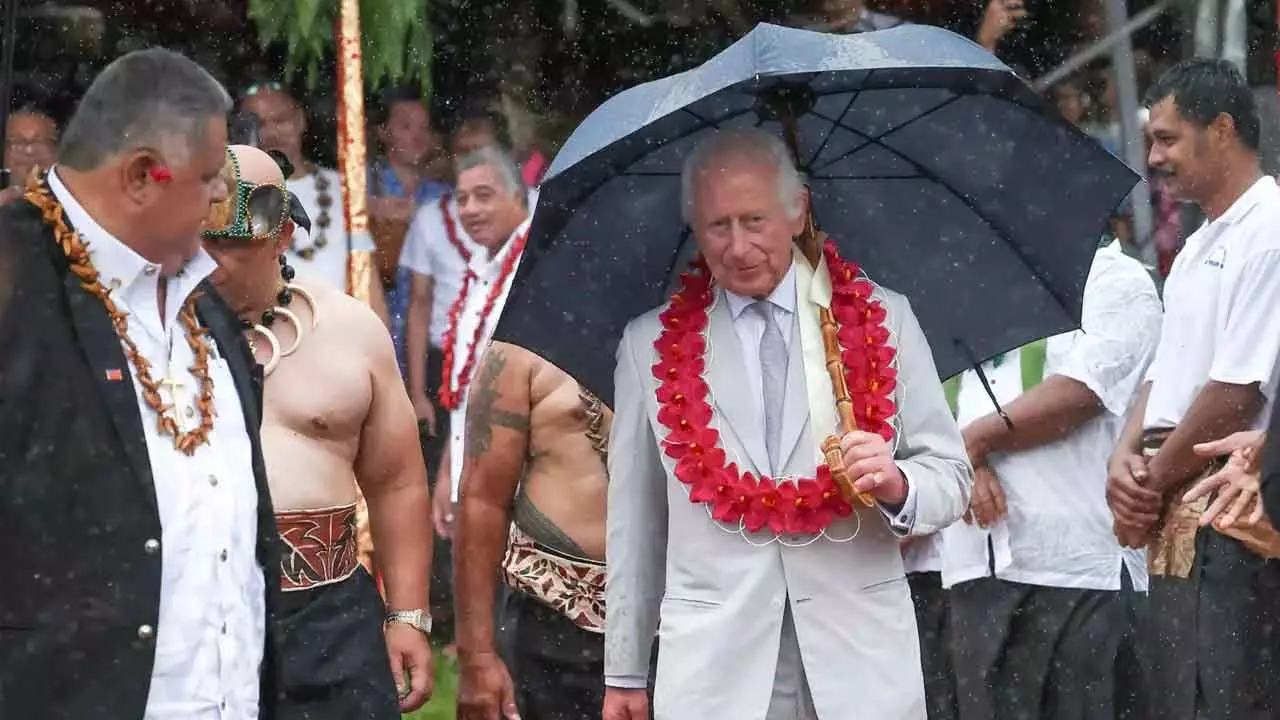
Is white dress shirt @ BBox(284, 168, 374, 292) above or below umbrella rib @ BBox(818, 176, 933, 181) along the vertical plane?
above

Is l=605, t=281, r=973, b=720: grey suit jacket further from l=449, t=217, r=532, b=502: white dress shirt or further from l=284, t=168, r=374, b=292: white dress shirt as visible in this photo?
l=284, t=168, r=374, b=292: white dress shirt

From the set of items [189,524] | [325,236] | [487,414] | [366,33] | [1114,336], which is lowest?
[189,524]

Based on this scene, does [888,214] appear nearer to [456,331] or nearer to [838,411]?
[838,411]

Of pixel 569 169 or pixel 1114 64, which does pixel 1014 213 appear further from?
pixel 1114 64

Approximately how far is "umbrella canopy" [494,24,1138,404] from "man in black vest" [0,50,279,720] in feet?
4.75

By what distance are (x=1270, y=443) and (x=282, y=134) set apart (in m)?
6.96

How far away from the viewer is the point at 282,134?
1113 cm

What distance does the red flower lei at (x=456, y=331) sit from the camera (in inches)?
353

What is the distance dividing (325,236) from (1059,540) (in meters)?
3.89

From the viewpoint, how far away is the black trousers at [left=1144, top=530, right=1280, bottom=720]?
731 cm

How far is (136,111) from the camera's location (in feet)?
15.4

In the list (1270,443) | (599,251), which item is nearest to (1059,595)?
(599,251)

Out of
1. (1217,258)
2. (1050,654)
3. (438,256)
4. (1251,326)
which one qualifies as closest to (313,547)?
(1251,326)

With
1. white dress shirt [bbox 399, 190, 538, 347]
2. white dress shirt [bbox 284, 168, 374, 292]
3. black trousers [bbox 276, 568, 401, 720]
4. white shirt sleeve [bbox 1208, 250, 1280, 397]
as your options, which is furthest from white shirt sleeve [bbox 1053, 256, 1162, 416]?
white dress shirt [bbox 399, 190, 538, 347]
